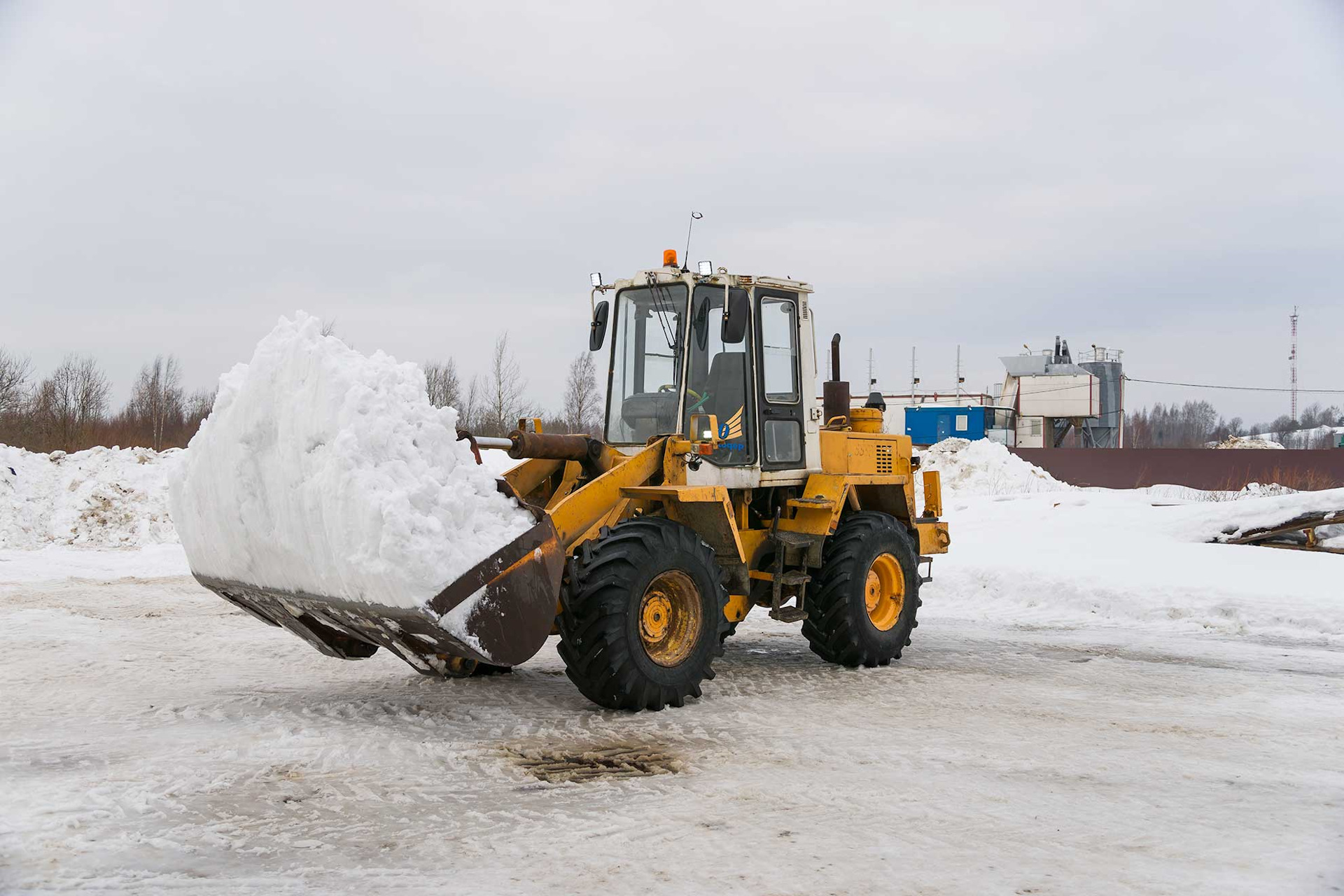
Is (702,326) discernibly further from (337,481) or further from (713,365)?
(337,481)

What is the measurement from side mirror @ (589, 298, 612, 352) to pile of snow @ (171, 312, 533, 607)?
2342 millimetres

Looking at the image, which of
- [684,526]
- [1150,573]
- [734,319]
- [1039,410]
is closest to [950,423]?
[1039,410]

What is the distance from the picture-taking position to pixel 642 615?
6766 mm

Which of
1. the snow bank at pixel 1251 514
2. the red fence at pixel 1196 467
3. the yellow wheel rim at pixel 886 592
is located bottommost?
the yellow wheel rim at pixel 886 592

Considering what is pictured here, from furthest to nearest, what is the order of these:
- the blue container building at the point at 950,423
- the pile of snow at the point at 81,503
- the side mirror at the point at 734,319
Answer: the blue container building at the point at 950,423 < the pile of snow at the point at 81,503 < the side mirror at the point at 734,319

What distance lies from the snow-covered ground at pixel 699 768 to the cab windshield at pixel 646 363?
1.95 m

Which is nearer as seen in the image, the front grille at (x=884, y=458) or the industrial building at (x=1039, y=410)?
the front grille at (x=884, y=458)

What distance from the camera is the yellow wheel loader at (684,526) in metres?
6.15

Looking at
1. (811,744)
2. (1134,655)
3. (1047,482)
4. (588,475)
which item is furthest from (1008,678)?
(1047,482)

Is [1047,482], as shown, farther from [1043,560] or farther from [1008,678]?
[1008,678]

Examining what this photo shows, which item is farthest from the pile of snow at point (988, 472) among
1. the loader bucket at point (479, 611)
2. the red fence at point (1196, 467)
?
the loader bucket at point (479, 611)

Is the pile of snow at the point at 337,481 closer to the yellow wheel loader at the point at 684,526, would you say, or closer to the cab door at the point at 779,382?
the yellow wheel loader at the point at 684,526

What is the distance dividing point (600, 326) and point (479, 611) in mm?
3299

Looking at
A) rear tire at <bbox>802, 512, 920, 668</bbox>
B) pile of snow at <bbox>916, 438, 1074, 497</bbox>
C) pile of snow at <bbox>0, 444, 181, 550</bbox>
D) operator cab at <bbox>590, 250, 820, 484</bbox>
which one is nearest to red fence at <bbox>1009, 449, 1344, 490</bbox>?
pile of snow at <bbox>916, 438, 1074, 497</bbox>
